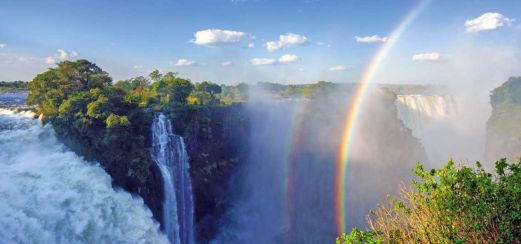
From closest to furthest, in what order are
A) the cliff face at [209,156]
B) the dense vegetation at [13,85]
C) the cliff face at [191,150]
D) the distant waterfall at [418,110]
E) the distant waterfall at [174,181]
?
the cliff face at [191,150] → the distant waterfall at [174,181] → the cliff face at [209,156] → the dense vegetation at [13,85] → the distant waterfall at [418,110]

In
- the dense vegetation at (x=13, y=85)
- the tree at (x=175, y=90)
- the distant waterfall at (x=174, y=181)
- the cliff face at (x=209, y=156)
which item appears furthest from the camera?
the dense vegetation at (x=13, y=85)

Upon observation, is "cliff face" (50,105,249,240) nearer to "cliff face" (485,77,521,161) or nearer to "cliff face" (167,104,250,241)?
"cliff face" (167,104,250,241)

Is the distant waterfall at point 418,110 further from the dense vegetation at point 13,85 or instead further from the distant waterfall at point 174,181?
the dense vegetation at point 13,85

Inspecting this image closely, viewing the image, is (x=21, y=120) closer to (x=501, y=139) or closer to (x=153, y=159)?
(x=153, y=159)

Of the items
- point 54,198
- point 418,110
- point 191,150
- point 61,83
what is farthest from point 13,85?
point 418,110

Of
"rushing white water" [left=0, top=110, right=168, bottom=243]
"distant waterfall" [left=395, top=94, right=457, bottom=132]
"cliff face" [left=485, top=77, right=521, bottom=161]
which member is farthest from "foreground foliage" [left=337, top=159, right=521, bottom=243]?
"distant waterfall" [left=395, top=94, right=457, bottom=132]

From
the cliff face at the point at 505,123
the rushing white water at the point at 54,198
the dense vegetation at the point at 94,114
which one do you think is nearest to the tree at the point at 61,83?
the dense vegetation at the point at 94,114
